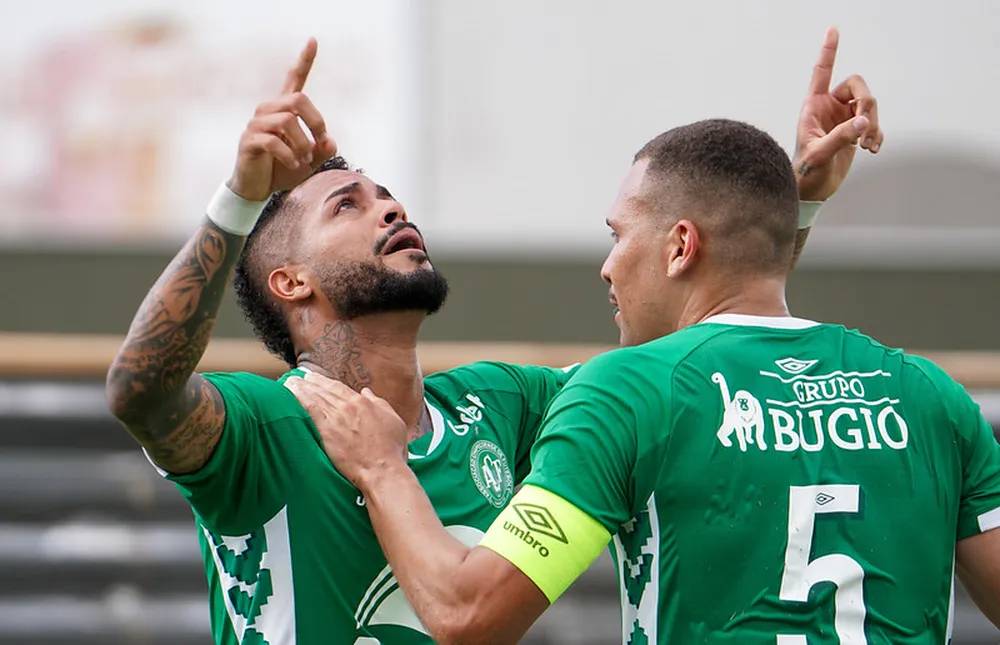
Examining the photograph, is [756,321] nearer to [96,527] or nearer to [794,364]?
[794,364]

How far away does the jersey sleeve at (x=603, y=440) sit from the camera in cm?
219

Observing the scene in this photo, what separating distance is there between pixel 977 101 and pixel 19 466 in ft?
18.1

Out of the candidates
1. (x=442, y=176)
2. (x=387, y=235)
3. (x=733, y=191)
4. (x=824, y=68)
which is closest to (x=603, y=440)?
(x=733, y=191)

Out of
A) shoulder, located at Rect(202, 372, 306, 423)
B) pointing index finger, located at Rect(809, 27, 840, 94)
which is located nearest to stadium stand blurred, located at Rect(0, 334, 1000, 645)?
pointing index finger, located at Rect(809, 27, 840, 94)

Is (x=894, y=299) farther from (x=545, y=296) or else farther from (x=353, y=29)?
(x=353, y=29)

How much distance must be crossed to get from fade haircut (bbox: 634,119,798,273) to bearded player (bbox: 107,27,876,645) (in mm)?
427

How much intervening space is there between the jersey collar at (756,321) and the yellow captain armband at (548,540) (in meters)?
0.49

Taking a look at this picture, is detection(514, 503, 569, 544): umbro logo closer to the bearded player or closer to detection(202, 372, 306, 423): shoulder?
the bearded player

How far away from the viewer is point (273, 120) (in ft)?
7.85

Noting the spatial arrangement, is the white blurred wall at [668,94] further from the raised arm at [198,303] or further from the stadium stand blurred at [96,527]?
the raised arm at [198,303]

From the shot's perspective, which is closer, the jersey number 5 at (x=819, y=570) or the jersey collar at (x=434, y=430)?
the jersey number 5 at (x=819, y=570)

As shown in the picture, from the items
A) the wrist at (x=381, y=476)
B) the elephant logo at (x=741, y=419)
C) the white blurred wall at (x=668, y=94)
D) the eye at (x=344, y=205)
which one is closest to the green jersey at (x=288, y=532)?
the wrist at (x=381, y=476)

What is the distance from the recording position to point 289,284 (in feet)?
9.89

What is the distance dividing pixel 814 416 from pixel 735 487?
20 centimetres
